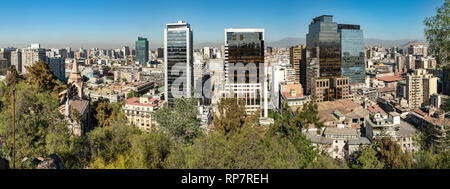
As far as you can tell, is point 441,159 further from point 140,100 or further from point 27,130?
point 140,100

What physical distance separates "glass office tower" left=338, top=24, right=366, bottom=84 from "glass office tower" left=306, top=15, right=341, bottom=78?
523 centimetres

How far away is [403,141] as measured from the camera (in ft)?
32.0

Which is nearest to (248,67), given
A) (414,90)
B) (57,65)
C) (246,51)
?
(246,51)

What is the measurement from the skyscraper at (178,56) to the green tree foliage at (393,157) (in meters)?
11.9

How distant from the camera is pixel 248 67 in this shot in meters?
16.8

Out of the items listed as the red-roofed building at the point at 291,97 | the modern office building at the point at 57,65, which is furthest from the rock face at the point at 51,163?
the modern office building at the point at 57,65

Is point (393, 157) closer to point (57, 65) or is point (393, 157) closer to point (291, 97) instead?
point (291, 97)

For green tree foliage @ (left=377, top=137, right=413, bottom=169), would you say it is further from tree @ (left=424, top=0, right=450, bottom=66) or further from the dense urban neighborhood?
tree @ (left=424, top=0, right=450, bottom=66)

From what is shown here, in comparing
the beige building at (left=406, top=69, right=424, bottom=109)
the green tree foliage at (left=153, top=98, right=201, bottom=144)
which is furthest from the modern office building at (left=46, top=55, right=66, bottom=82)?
the beige building at (left=406, top=69, right=424, bottom=109)

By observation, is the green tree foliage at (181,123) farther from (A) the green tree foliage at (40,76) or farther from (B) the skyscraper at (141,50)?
(B) the skyscraper at (141,50)

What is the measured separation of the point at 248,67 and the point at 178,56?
3813 mm

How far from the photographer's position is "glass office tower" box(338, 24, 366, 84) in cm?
2745

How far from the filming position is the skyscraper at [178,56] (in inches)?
665
